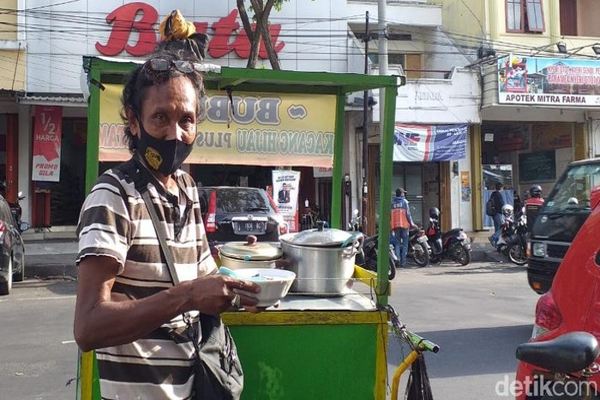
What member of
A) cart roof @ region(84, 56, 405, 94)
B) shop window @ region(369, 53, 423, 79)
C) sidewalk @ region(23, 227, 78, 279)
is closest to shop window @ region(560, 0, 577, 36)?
shop window @ region(369, 53, 423, 79)

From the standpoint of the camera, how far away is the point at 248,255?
124 inches

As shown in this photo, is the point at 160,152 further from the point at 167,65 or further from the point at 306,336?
the point at 306,336

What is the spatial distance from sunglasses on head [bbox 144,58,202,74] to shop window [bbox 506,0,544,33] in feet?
59.1

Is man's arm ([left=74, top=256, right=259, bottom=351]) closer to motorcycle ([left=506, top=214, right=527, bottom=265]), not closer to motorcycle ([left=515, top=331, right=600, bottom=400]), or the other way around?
motorcycle ([left=515, top=331, right=600, bottom=400])

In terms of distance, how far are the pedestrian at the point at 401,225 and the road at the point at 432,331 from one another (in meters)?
1.96

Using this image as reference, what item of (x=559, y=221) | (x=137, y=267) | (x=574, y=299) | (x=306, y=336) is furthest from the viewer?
(x=559, y=221)

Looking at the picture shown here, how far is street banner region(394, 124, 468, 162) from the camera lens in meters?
16.9

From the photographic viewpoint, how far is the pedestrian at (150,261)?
5.16ft

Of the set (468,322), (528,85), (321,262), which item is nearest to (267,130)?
(321,262)

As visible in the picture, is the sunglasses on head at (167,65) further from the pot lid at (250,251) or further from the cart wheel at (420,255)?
the cart wheel at (420,255)

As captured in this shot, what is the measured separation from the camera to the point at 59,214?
53.8 feet

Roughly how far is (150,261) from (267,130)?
6.76 ft

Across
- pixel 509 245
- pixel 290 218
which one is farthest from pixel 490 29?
pixel 290 218

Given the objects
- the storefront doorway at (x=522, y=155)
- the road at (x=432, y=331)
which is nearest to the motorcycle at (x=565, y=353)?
the road at (x=432, y=331)
